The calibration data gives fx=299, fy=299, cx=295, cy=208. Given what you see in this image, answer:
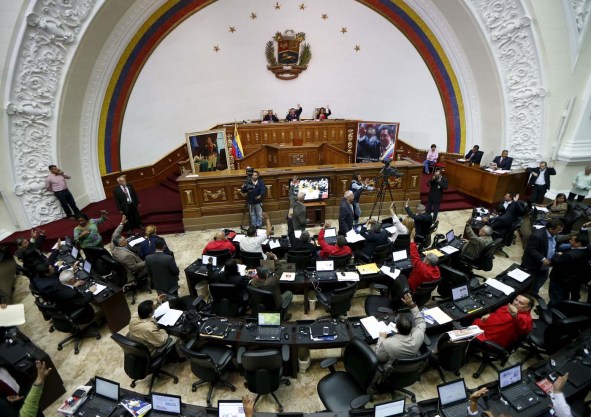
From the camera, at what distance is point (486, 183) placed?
912cm

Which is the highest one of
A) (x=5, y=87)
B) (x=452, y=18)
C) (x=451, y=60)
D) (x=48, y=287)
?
(x=452, y=18)

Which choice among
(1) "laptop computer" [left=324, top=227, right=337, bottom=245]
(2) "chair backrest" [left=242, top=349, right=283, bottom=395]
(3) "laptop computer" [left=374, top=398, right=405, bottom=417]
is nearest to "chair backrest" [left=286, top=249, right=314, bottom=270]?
(1) "laptop computer" [left=324, top=227, right=337, bottom=245]

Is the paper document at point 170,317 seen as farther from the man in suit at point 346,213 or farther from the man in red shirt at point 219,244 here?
the man in suit at point 346,213

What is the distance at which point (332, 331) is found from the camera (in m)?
3.84

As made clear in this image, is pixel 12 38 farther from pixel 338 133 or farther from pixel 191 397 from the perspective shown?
pixel 338 133

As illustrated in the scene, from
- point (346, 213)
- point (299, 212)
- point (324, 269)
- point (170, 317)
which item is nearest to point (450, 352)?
point (324, 269)

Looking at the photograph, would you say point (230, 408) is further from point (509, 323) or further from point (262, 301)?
point (509, 323)

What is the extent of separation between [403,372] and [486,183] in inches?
309

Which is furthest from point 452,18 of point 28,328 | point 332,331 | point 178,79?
point 28,328

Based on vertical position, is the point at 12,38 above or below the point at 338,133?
above

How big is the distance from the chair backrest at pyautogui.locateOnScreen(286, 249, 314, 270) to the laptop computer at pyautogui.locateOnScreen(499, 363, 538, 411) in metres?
3.07

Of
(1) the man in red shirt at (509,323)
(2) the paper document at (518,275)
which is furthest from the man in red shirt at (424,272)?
(2) the paper document at (518,275)

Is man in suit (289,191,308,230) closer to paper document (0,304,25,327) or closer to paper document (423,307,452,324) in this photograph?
paper document (423,307,452,324)

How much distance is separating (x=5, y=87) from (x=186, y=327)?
297 inches
